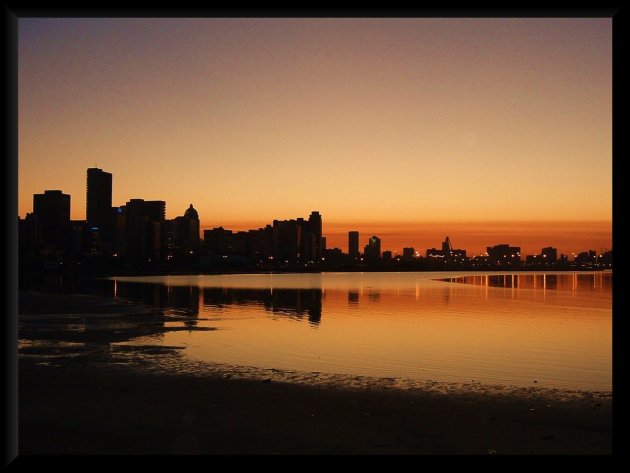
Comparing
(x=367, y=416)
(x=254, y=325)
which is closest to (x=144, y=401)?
(x=367, y=416)

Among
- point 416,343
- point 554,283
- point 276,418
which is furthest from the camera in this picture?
point 554,283

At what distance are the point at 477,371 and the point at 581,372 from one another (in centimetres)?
326

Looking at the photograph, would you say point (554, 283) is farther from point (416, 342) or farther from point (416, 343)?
point (416, 343)

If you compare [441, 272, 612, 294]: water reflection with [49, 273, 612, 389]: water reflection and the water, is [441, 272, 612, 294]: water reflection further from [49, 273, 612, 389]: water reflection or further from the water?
the water

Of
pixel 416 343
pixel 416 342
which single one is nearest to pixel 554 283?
pixel 416 342

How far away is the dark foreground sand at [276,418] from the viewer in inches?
398

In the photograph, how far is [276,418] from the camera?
12.0m

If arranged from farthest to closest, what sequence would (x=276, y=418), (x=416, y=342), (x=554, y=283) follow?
(x=554, y=283), (x=416, y=342), (x=276, y=418)

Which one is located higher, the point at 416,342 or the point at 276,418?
the point at 276,418

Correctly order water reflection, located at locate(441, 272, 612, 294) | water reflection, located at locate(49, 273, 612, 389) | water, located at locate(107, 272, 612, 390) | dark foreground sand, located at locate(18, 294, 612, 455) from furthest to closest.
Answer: water reflection, located at locate(441, 272, 612, 294)
water reflection, located at locate(49, 273, 612, 389)
water, located at locate(107, 272, 612, 390)
dark foreground sand, located at locate(18, 294, 612, 455)

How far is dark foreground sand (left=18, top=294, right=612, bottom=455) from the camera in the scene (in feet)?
33.2

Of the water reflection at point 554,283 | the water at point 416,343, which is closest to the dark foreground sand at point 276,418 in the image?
the water at point 416,343

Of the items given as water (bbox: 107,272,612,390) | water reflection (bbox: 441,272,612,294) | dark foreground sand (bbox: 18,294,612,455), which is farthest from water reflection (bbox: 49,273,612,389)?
water reflection (bbox: 441,272,612,294)

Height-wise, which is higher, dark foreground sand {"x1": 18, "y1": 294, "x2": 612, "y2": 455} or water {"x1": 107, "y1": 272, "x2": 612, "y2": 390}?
dark foreground sand {"x1": 18, "y1": 294, "x2": 612, "y2": 455}
